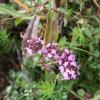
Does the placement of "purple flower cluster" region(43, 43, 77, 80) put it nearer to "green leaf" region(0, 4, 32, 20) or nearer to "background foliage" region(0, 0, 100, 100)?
"background foliage" region(0, 0, 100, 100)

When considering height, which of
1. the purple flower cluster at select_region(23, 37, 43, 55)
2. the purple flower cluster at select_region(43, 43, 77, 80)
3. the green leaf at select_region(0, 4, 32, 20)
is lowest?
the purple flower cluster at select_region(43, 43, 77, 80)

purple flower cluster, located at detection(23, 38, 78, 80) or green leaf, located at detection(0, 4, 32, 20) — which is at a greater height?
green leaf, located at detection(0, 4, 32, 20)

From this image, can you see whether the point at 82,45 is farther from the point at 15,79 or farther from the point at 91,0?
the point at 15,79

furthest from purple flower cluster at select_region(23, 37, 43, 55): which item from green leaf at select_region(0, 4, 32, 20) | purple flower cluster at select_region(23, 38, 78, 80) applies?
green leaf at select_region(0, 4, 32, 20)

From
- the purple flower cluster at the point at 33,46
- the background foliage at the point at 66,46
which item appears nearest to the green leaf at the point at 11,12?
the background foliage at the point at 66,46

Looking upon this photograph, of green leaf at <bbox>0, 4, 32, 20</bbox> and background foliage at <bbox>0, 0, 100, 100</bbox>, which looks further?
green leaf at <bbox>0, 4, 32, 20</bbox>

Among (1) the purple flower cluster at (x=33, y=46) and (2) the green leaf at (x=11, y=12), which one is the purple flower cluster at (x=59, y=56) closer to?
(1) the purple flower cluster at (x=33, y=46)

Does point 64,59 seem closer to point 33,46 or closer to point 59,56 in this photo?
point 59,56

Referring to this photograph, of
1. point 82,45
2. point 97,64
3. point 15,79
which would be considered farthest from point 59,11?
point 15,79
